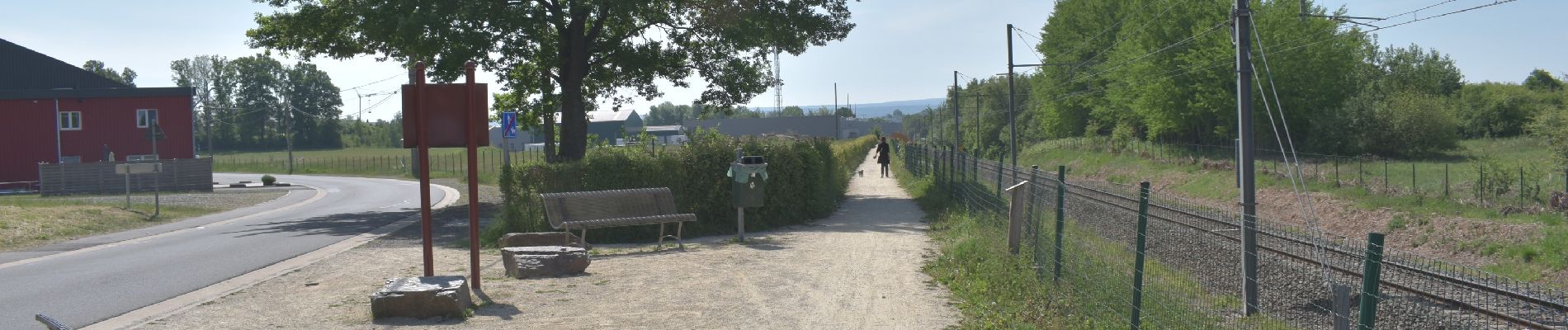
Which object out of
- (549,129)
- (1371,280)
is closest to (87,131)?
(549,129)

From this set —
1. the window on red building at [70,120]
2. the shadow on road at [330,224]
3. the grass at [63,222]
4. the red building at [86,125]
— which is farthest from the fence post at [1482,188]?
the window on red building at [70,120]

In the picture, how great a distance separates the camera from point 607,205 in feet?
47.6

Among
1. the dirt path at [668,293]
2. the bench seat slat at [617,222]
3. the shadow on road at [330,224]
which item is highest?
the bench seat slat at [617,222]

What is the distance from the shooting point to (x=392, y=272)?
1187 cm

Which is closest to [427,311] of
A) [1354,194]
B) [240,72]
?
[1354,194]

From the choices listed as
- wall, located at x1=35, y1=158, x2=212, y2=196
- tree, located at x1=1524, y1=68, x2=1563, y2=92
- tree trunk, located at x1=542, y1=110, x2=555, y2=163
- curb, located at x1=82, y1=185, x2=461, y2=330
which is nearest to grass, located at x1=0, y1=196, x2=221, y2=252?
curb, located at x1=82, y1=185, x2=461, y2=330

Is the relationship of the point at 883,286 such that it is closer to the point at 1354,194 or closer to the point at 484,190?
the point at 1354,194

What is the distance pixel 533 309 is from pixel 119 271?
7.28m

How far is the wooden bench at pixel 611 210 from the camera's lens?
45.4 ft

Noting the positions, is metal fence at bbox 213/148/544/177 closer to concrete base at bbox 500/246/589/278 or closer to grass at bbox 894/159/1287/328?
concrete base at bbox 500/246/589/278

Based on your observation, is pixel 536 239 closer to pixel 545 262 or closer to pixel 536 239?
pixel 536 239

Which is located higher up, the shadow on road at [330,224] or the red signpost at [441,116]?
the red signpost at [441,116]

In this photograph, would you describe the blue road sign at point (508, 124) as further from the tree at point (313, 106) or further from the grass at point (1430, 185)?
the tree at point (313, 106)

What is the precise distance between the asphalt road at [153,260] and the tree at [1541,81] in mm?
70660
